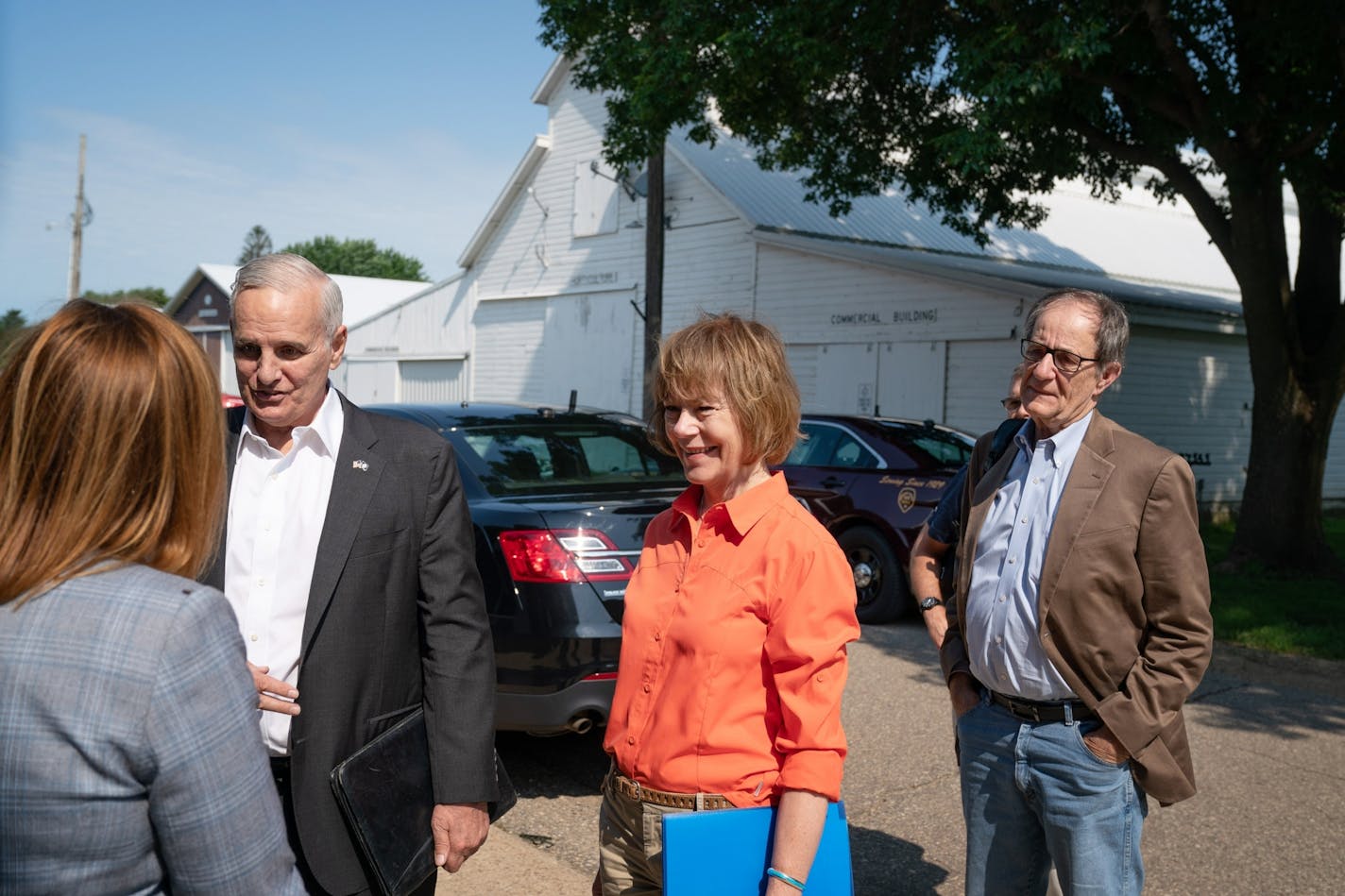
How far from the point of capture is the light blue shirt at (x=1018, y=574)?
105 inches

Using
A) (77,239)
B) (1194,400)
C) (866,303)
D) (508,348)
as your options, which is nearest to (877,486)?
(866,303)

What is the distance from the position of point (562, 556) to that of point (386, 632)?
2.38 m

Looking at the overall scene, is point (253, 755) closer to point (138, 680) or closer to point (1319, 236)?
point (138, 680)

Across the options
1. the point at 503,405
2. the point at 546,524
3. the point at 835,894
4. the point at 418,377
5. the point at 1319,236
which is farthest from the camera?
the point at 418,377

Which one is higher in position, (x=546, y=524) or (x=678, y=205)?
(x=678, y=205)

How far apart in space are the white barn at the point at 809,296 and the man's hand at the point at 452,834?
998cm

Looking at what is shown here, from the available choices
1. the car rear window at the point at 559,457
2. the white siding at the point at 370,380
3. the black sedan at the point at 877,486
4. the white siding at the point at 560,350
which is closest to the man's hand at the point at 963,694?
the car rear window at the point at 559,457

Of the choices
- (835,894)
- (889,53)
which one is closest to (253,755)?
(835,894)

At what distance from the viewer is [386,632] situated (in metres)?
2.42

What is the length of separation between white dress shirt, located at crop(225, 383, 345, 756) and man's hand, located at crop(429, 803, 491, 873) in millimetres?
364

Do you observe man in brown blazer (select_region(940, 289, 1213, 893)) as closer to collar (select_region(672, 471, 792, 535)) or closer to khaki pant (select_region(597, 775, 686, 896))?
collar (select_region(672, 471, 792, 535))

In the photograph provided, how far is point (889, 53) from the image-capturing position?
1202cm

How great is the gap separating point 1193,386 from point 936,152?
286 inches

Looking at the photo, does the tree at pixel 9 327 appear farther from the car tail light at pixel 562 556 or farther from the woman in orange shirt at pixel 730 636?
the car tail light at pixel 562 556
